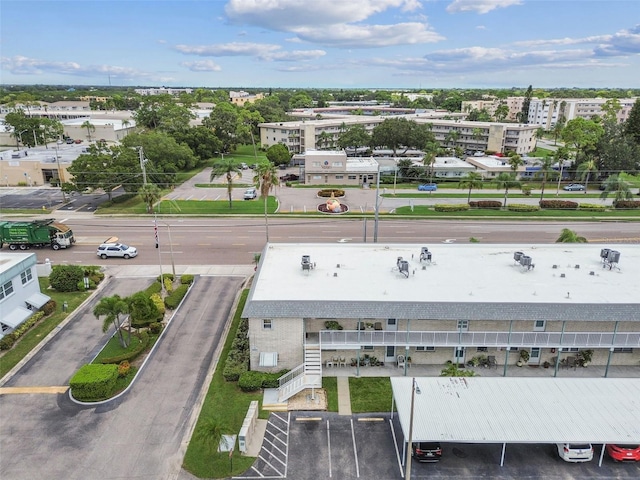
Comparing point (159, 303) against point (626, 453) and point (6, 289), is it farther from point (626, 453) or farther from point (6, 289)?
point (626, 453)

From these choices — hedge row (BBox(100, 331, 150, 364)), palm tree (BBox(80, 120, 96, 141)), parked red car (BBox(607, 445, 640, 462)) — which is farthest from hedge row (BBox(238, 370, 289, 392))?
palm tree (BBox(80, 120, 96, 141))

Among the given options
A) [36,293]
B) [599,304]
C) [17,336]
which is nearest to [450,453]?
[599,304]

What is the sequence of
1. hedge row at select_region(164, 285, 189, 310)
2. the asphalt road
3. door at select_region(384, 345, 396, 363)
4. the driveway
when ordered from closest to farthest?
1. the driveway
2. door at select_region(384, 345, 396, 363)
3. hedge row at select_region(164, 285, 189, 310)
4. the asphalt road

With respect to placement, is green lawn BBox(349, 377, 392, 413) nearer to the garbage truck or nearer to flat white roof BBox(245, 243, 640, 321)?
flat white roof BBox(245, 243, 640, 321)

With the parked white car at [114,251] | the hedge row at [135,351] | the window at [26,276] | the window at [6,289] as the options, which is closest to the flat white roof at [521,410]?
the hedge row at [135,351]

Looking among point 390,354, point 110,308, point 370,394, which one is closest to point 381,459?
point 370,394
